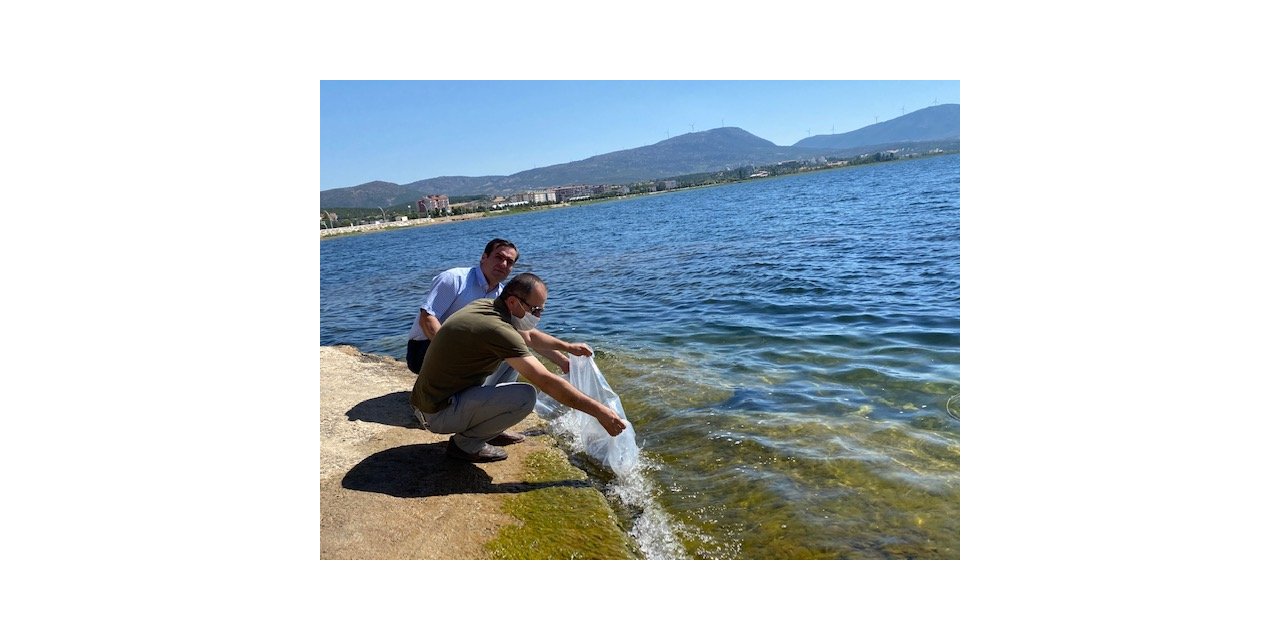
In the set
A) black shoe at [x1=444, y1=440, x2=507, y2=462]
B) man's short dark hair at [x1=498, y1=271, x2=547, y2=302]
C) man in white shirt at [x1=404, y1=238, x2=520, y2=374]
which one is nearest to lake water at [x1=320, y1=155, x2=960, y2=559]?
black shoe at [x1=444, y1=440, x2=507, y2=462]

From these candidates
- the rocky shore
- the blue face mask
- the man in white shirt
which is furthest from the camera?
the man in white shirt

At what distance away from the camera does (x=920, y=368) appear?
6340mm

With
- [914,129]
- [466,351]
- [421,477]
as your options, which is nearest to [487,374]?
[466,351]

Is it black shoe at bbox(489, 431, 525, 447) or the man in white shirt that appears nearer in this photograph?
black shoe at bbox(489, 431, 525, 447)

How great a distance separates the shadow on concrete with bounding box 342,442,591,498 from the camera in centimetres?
408

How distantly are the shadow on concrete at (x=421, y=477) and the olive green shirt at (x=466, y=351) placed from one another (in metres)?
0.41

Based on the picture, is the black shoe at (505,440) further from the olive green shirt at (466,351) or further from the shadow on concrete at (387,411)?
the olive green shirt at (466,351)

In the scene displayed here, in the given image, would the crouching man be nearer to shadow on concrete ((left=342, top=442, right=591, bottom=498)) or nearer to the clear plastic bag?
shadow on concrete ((left=342, top=442, right=591, bottom=498))

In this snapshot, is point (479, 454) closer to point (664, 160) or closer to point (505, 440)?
point (505, 440)

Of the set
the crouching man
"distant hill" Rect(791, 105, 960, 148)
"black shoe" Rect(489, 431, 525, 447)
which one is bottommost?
"black shoe" Rect(489, 431, 525, 447)

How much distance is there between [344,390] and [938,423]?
5.21 metres

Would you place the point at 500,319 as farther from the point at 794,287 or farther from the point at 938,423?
the point at 794,287

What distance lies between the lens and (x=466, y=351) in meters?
3.94

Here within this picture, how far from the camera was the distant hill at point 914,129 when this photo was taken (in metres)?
5.48
